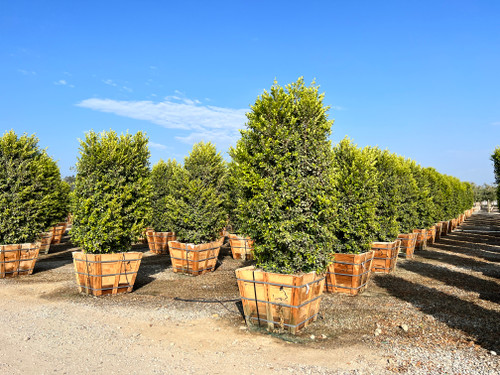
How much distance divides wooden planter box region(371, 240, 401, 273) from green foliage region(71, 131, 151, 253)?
7677 mm

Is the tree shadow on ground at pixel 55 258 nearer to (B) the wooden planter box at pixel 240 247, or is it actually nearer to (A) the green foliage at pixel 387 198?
(B) the wooden planter box at pixel 240 247

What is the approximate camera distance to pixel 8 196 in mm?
11203

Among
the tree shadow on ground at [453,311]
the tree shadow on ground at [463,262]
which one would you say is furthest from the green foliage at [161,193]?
the tree shadow on ground at [463,262]

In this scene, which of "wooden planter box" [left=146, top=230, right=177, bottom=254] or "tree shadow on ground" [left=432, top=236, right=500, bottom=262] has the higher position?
"wooden planter box" [left=146, top=230, right=177, bottom=254]

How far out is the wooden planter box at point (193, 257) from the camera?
11.4m

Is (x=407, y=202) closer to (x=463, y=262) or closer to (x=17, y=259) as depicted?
(x=463, y=262)

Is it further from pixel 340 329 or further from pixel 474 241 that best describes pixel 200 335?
pixel 474 241

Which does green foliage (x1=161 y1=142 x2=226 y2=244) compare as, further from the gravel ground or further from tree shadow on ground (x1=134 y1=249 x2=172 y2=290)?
the gravel ground

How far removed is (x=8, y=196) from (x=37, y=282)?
3.14 metres

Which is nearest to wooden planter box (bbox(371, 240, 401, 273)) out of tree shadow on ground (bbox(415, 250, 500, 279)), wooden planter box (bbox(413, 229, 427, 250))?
tree shadow on ground (bbox(415, 250, 500, 279))

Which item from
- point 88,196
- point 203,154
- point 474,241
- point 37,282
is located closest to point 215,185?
point 203,154

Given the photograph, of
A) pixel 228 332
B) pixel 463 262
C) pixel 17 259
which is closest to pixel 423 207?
pixel 463 262

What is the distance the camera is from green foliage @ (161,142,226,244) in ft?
38.8


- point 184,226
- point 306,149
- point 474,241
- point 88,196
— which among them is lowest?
point 474,241
